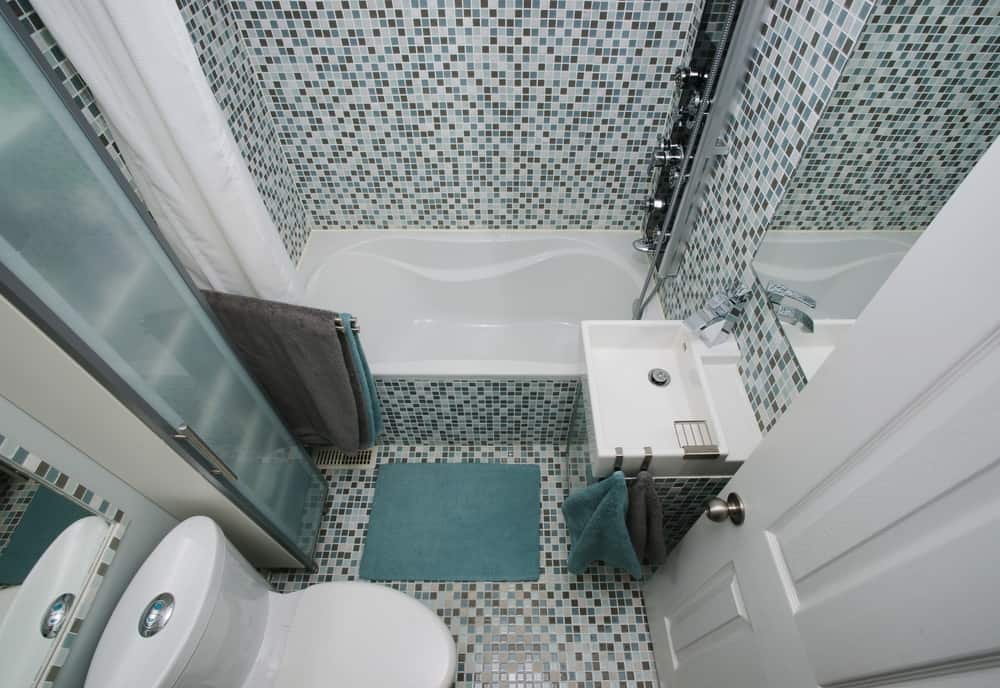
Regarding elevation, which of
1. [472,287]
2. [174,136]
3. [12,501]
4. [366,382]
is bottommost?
[12,501]

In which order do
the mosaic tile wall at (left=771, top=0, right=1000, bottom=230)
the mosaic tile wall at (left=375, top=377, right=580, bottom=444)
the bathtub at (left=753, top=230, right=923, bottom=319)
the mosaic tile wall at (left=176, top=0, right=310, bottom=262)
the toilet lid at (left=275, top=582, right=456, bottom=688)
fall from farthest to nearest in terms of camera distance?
the mosaic tile wall at (left=375, top=377, right=580, bottom=444) → the mosaic tile wall at (left=176, top=0, right=310, bottom=262) → the toilet lid at (left=275, top=582, right=456, bottom=688) → the bathtub at (left=753, top=230, right=923, bottom=319) → the mosaic tile wall at (left=771, top=0, right=1000, bottom=230)

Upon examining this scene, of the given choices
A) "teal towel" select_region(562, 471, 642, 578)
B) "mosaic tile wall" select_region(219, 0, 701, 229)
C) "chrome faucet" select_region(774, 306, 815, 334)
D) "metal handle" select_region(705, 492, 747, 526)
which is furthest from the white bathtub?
"metal handle" select_region(705, 492, 747, 526)

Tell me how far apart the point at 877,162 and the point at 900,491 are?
0.68 meters

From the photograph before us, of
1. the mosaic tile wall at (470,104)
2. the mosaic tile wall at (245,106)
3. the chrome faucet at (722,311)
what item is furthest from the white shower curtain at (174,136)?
the chrome faucet at (722,311)

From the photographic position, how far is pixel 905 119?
863 mm

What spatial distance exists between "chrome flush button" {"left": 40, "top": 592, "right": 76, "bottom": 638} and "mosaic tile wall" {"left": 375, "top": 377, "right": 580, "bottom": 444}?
953 millimetres

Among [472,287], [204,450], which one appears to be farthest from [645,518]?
[472,287]

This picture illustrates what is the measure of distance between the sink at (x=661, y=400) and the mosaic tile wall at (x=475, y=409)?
11.9 inches

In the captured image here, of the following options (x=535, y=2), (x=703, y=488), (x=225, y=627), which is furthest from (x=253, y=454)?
(x=535, y=2)

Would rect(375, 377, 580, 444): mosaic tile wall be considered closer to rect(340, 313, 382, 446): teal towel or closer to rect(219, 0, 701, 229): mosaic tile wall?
rect(340, 313, 382, 446): teal towel

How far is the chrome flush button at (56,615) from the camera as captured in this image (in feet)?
3.08

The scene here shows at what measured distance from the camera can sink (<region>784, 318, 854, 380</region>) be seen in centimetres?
97

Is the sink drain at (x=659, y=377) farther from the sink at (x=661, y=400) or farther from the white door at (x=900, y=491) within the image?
the white door at (x=900, y=491)

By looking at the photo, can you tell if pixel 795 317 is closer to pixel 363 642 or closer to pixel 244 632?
pixel 363 642
